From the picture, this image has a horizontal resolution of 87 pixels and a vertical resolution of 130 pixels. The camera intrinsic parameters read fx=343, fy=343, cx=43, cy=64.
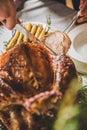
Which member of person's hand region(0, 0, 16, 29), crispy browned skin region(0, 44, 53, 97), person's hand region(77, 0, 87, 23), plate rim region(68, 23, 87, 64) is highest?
person's hand region(0, 0, 16, 29)

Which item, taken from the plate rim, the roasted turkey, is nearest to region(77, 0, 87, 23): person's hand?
the plate rim

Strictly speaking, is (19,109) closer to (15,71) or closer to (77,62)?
(15,71)

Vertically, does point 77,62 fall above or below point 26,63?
below

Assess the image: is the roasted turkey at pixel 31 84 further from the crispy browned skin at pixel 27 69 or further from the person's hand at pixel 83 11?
the person's hand at pixel 83 11

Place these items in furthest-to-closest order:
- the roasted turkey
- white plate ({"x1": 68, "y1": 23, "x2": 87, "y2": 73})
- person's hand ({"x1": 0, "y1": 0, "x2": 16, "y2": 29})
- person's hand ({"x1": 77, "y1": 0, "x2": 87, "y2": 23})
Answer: person's hand ({"x1": 77, "y1": 0, "x2": 87, "y2": 23}), white plate ({"x1": 68, "y1": 23, "x2": 87, "y2": 73}), person's hand ({"x1": 0, "y1": 0, "x2": 16, "y2": 29}), the roasted turkey

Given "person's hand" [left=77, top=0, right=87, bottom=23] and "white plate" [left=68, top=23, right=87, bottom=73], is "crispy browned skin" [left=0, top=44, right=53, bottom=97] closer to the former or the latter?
"white plate" [left=68, top=23, right=87, bottom=73]

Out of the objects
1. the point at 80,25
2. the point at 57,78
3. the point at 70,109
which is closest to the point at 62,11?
the point at 80,25
